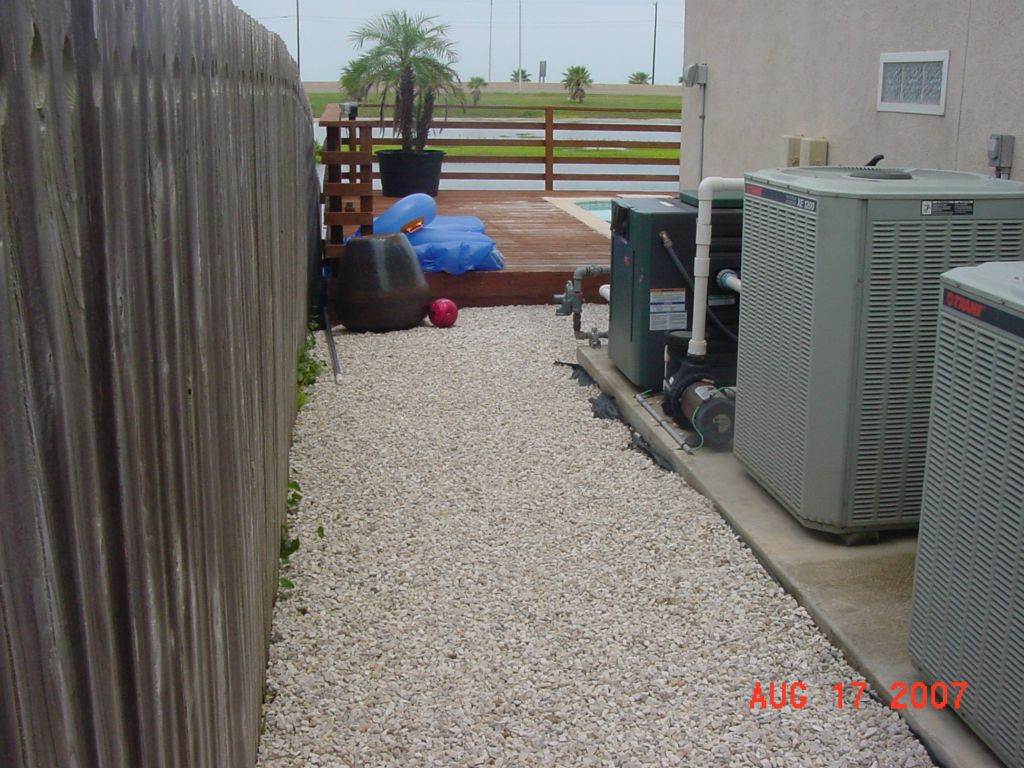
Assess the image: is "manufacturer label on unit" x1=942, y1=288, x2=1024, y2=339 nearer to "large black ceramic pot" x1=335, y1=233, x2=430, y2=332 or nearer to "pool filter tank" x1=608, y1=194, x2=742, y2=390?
"pool filter tank" x1=608, y1=194, x2=742, y2=390

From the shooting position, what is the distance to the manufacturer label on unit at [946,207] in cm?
338

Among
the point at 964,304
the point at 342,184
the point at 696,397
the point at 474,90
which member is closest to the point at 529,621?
the point at 964,304

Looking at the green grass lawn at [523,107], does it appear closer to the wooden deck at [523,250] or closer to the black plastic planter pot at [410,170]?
the black plastic planter pot at [410,170]

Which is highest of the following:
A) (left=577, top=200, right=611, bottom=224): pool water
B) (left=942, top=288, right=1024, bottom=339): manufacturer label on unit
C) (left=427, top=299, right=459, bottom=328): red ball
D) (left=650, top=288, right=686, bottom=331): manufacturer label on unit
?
(left=942, top=288, right=1024, bottom=339): manufacturer label on unit

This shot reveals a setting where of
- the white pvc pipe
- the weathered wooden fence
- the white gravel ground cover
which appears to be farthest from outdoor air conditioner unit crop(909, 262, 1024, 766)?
the white pvc pipe

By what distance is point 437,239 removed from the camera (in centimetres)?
848

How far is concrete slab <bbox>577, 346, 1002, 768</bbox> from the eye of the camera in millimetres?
2730

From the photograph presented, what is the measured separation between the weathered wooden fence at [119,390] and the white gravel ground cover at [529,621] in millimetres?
702

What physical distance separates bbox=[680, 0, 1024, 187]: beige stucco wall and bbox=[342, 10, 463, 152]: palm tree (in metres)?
5.81

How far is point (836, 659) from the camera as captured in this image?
Answer: 10.4 ft

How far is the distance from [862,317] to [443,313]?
4.42 meters

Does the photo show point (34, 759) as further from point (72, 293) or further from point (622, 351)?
point (622, 351)

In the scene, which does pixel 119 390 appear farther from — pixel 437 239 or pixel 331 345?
pixel 437 239

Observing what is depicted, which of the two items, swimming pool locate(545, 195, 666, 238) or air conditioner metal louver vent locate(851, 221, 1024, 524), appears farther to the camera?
swimming pool locate(545, 195, 666, 238)
